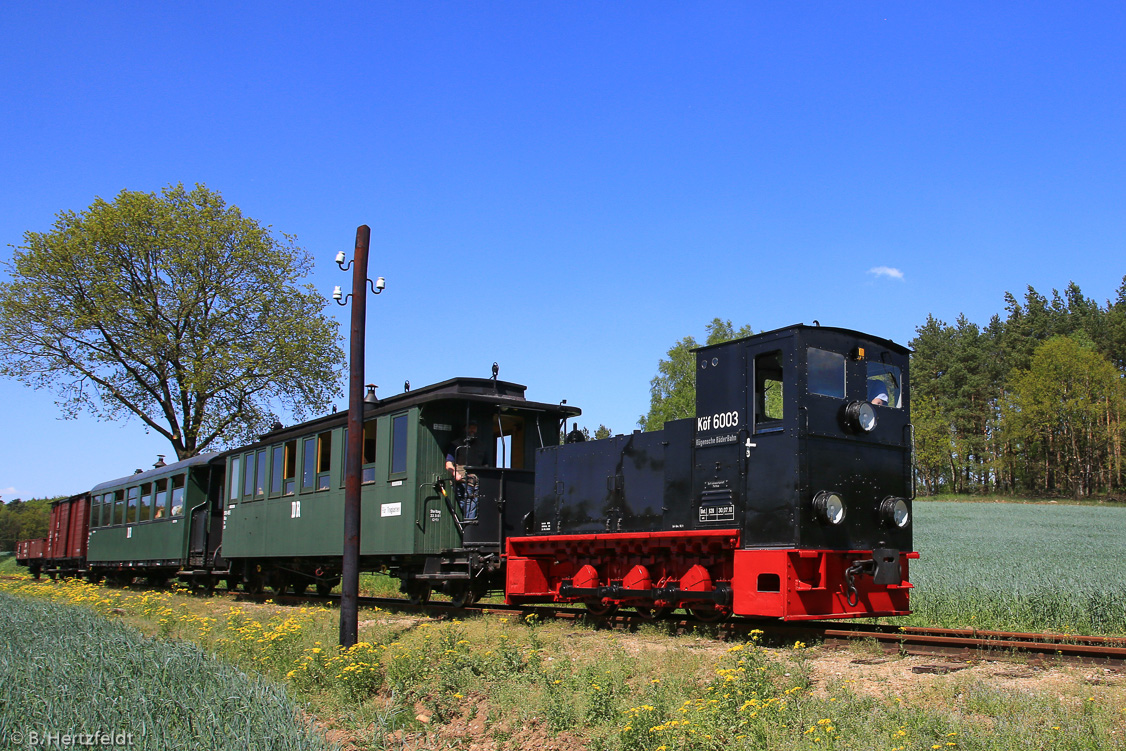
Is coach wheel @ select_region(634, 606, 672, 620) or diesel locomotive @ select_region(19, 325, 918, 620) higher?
diesel locomotive @ select_region(19, 325, 918, 620)

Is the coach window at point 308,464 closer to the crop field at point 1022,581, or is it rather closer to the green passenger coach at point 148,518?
the green passenger coach at point 148,518

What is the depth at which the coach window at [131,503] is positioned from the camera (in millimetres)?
25328

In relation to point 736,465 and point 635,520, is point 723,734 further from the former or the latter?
point 635,520

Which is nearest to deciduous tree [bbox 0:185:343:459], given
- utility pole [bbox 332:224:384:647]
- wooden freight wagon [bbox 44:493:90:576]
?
wooden freight wagon [bbox 44:493:90:576]

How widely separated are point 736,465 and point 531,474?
511 cm

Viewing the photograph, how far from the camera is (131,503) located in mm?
25641

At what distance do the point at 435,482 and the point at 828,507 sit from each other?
6.70 m

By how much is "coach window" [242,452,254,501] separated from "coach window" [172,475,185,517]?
3.61 metres

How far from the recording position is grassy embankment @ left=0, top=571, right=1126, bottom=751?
562 cm

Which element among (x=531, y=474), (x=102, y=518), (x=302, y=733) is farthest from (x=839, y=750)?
(x=102, y=518)

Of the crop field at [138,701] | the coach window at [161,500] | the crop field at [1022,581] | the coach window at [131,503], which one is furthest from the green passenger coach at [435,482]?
the coach window at [131,503]

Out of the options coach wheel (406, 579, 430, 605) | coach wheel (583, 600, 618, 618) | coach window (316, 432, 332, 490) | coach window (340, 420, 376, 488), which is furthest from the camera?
coach window (316, 432, 332, 490)

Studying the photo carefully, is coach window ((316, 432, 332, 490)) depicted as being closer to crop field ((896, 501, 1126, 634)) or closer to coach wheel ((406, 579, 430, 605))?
coach wheel ((406, 579, 430, 605))

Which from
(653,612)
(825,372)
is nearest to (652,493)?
(653,612)
